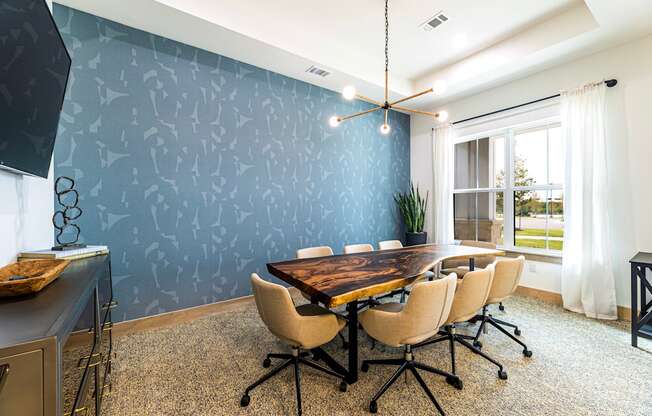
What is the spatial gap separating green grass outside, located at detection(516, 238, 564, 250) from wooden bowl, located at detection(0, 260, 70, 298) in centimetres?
493

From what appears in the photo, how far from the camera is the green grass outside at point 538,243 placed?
3.69 m

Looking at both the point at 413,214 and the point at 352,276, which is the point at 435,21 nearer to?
the point at 413,214

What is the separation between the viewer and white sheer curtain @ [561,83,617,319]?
10.1 feet

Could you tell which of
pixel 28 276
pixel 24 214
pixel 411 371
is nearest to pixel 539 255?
pixel 411 371

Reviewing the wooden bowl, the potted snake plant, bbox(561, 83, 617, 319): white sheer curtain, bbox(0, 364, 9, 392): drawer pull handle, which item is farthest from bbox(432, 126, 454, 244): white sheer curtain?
bbox(0, 364, 9, 392): drawer pull handle

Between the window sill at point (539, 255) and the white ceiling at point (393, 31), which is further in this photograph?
the window sill at point (539, 255)

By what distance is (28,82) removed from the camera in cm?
129

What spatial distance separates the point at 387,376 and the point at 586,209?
3093mm

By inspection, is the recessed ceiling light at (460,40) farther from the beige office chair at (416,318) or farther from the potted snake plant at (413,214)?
the beige office chair at (416,318)

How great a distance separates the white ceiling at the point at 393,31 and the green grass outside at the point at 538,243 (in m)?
2.31

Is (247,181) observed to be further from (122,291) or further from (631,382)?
(631,382)

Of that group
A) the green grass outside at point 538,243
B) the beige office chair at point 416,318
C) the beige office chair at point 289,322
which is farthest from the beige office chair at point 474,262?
the beige office chair at point 289,322

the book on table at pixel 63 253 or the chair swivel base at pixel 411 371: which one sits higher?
the book on table at pixel 63 253

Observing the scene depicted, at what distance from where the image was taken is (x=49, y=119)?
1.60 m
